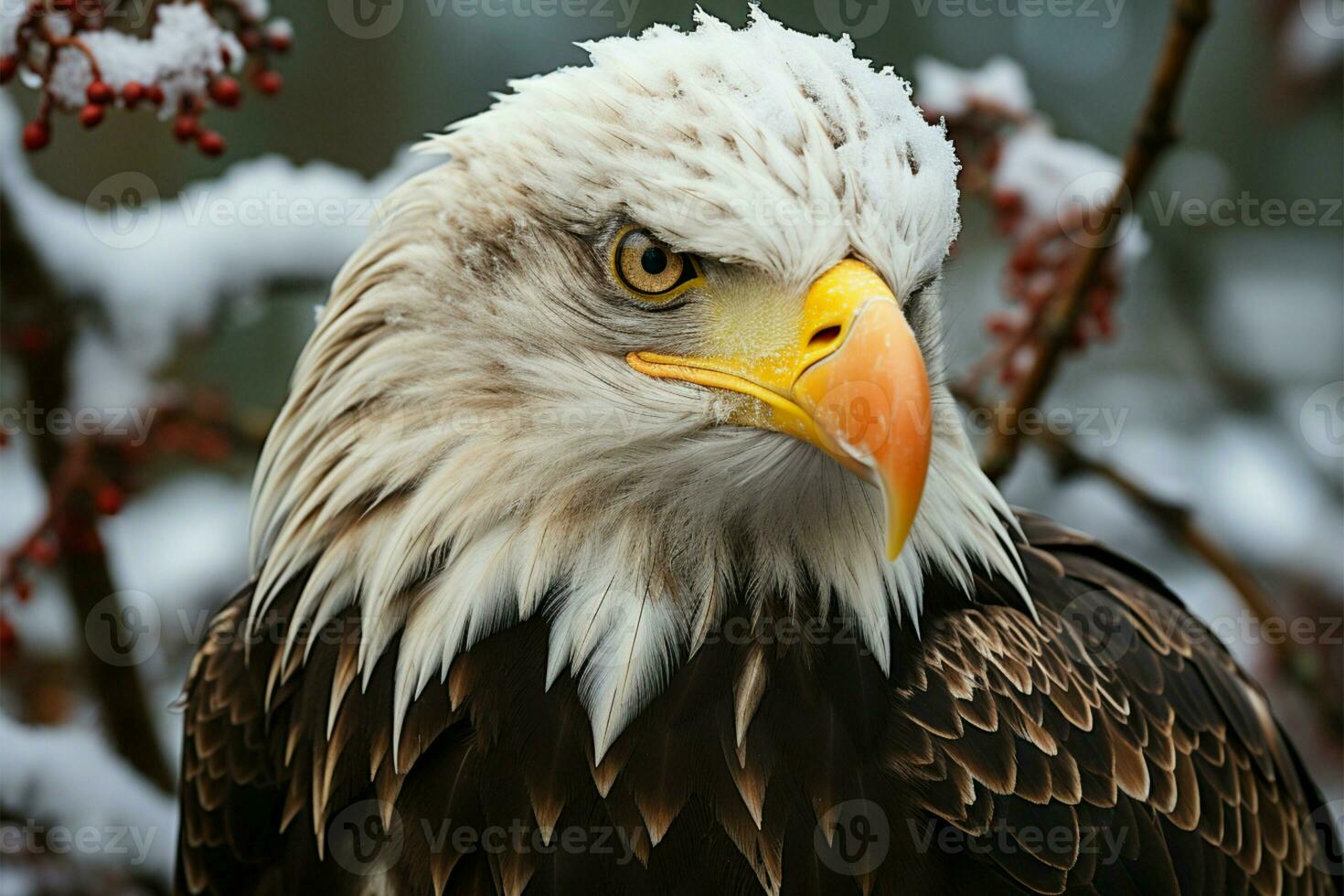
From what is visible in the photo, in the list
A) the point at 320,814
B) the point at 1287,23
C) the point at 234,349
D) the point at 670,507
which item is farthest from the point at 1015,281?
the point at 234,349

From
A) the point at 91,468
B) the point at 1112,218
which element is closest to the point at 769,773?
the point at 1112,218

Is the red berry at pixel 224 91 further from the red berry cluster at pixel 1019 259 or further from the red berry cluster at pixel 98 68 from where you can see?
the red berry cluster at pixel 1019 259

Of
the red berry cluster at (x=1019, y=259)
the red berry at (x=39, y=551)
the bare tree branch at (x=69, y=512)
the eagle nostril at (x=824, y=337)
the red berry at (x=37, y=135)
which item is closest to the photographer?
the eagle nostril at (x=824, y=337)

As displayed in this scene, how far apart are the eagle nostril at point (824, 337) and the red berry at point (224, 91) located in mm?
1338

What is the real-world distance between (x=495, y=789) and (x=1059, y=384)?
476 centimetres

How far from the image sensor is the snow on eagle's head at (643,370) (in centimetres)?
200

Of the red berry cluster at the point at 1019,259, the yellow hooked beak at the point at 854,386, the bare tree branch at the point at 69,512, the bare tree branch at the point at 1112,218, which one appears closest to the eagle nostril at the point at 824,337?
the yellow hooked beak at the point at 854,386

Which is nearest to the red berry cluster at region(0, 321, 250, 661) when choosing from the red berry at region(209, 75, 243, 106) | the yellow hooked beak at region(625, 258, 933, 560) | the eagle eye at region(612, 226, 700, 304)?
the red berry at region(209, 75, 243, 106)

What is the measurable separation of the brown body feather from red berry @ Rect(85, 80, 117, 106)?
1033mm

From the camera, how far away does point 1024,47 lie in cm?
686

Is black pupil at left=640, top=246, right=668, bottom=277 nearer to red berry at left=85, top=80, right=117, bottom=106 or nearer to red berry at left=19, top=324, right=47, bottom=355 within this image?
red berry at left=85, top=80, right=117, bottom=106

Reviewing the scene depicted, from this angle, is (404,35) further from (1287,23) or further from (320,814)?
(320,814)

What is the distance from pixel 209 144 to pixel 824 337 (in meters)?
1.39

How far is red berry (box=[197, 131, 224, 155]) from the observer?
260 cm
